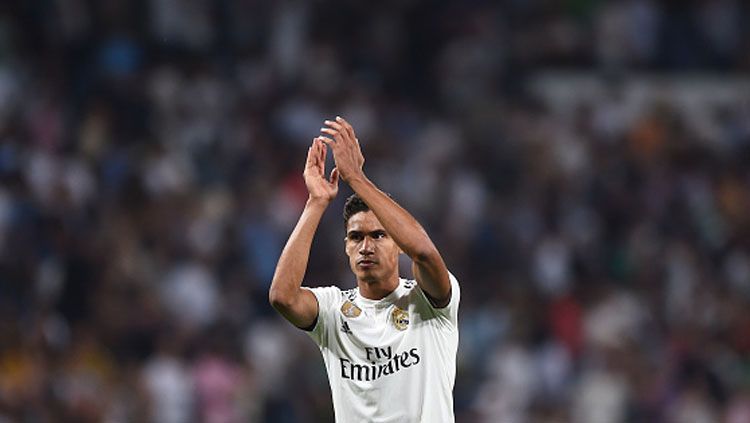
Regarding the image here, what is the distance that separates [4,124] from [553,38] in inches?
263

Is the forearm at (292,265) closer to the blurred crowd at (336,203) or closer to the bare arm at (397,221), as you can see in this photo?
the bare arm at (397,221)

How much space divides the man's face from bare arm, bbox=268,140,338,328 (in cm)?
17

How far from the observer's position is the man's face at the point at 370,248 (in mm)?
6238

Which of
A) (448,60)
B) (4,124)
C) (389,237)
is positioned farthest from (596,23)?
(389,237)

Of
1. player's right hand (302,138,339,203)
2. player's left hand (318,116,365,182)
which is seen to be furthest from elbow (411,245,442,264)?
player's right hand (302,138,339,203)

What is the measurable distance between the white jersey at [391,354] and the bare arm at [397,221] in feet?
0.48

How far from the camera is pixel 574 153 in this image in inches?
576

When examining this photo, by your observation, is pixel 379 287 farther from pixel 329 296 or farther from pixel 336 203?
pixel 336 203

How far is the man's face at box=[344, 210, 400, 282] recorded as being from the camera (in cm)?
624

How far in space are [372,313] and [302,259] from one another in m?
0.42

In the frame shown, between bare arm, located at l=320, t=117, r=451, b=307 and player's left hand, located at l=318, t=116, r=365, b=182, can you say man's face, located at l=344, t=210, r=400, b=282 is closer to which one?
bare arm, located at l=320, t=117, r=451, b=307

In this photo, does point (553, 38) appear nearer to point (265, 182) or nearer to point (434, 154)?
point (434, 154)

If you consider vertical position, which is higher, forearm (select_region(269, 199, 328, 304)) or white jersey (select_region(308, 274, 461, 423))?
forearm (select_region(269, 199, 328, 304))

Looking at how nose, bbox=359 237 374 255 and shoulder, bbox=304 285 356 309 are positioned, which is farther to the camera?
shoulder, bbox=304 285 356 309
